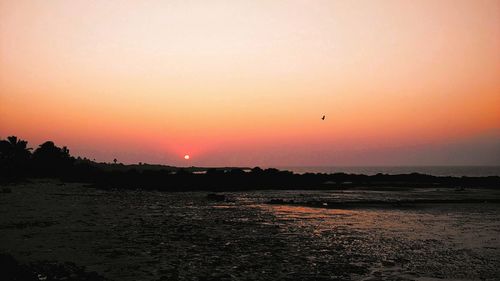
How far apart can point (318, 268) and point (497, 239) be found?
1240cm

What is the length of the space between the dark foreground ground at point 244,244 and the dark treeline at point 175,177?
123ft

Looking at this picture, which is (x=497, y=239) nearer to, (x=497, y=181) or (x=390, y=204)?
(x=390, y=204)

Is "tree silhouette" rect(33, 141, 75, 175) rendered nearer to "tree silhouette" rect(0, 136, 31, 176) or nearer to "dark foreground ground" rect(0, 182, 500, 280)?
"tree silhouette" rect(0, 136, 31, 176)

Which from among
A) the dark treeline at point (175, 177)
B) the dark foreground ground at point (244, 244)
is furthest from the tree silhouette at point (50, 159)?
the dark foreground ground at point (244, 244)

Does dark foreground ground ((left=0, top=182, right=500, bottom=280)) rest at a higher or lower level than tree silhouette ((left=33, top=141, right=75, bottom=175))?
lower

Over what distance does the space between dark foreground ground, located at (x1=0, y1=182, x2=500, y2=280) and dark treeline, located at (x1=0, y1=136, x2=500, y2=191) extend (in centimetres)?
3736

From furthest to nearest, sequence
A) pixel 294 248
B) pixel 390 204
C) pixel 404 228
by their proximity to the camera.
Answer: pixel 390 204 → pixel 404 228 → pixel 294 248

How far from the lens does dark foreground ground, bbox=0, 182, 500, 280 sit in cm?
1476

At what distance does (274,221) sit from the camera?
2850cm

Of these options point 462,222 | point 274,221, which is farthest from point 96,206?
point 462,222

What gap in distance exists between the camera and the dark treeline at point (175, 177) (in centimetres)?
7488

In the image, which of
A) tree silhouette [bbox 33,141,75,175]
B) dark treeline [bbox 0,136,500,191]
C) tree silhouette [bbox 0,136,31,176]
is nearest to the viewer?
dark treeline [bbox 0,136,500,191]

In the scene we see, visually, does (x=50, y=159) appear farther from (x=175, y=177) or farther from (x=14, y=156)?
(x=175, y=177)

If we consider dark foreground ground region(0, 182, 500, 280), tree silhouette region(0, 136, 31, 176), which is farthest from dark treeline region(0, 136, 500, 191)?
dark foreground ground region(0, 182, 500, 280)
